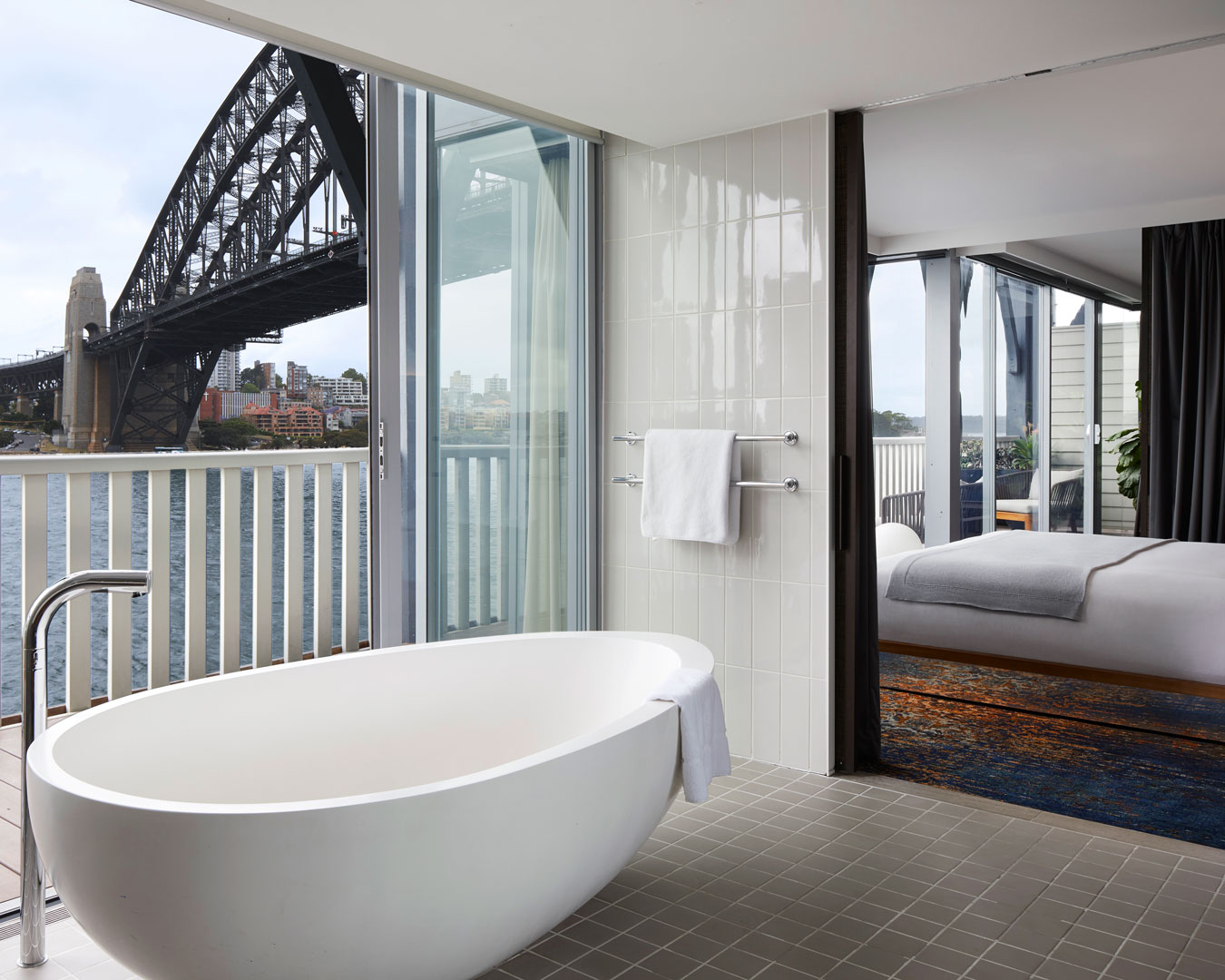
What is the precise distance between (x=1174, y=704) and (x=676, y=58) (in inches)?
122

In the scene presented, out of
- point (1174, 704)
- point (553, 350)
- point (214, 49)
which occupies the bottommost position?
point (1174, 704)

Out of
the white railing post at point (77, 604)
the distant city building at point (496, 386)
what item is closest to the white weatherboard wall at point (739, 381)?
the distant city building at point (496, 386)

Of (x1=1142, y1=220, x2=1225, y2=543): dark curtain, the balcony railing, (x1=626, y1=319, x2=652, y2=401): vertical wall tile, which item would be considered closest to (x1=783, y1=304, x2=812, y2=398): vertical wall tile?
(x1=626, y1=319, x2=652, y2=401): vertical wall tile

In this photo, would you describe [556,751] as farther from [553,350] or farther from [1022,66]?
[1022,66]

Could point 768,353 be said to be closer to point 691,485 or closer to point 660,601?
point 691,485

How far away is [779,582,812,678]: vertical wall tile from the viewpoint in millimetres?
3141

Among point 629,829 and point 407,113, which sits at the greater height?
point 407,113

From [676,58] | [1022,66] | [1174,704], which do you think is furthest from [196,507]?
[1174,704]

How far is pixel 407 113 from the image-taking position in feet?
9.59

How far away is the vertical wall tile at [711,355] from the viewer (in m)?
3.31

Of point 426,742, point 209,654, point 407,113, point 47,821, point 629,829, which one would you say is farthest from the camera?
point 209,654

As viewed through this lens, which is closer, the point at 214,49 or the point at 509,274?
the point at 509,274

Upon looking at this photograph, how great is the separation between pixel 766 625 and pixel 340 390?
1946mm

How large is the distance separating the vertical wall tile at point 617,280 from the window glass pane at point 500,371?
17cm
